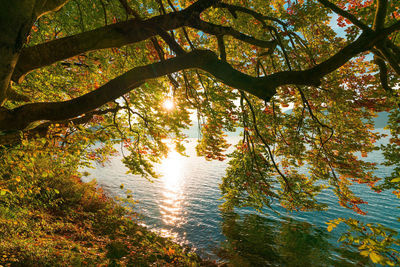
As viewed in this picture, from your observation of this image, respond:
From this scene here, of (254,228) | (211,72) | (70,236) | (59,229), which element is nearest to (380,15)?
(211,72)

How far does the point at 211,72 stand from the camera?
2.66 metres

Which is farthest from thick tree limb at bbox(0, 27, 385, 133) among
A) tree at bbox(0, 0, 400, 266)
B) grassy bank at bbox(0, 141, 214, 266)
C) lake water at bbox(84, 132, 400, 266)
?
lake water at bbox(84, 132, 400, 266)

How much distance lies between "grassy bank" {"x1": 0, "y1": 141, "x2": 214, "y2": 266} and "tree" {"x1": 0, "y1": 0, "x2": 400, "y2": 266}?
91cm

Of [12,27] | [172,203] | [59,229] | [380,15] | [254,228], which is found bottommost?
[172,203]

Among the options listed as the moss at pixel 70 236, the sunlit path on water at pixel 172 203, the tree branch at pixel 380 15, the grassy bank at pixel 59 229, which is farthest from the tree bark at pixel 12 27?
the sunlit path on water at pixel 172 203

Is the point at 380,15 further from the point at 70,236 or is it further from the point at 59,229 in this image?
the point at 59,229

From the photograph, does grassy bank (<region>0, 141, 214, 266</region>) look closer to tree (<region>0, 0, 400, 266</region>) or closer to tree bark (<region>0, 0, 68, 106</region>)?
tree (<region>0, 0, 400, 266</region>)

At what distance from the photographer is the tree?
2596mm

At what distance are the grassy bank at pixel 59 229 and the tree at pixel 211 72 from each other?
35.9 inches

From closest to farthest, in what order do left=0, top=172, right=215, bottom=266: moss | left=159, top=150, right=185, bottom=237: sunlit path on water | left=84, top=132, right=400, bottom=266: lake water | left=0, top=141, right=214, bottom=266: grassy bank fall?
left=0, top=141, right=214, bottom=266: grassy bank
left=0, top=172, right=215, bottom=266: moss
left=84, top=132, right=400, bottom=266: lake water
left=159, top=150, right=185, bottom=237: sunlit path on water

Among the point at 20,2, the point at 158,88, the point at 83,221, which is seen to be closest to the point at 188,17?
the point at 20,2

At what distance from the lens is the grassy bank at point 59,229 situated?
409cm

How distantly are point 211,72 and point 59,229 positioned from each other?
1179 centimetres

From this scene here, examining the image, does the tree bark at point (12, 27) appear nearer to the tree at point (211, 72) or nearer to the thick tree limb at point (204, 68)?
the tree at point (211, 72)
